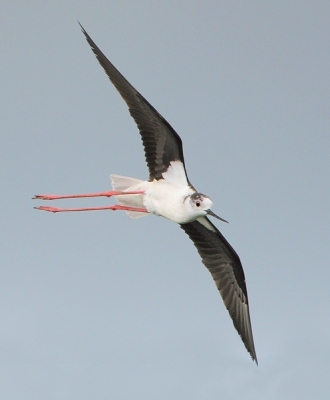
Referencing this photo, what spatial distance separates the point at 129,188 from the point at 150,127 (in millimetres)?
1192

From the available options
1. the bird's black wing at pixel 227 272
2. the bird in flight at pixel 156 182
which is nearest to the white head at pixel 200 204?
the bird in flight at pixel 156 182

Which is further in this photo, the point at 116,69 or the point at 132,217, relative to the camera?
the point at 132,217

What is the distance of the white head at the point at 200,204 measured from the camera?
10180mm

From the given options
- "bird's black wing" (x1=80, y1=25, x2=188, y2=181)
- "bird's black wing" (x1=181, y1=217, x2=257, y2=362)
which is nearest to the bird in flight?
"bird's black wing" (x1=80, y1=25, x2=188, y2=181)

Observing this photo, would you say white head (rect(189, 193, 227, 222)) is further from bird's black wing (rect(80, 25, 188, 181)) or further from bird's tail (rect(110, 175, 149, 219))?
bird's tail (rect(110, 175, 149, 219))

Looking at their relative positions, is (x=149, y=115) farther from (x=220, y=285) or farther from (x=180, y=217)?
(x=220, y=285)

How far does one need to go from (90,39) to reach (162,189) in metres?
2.72

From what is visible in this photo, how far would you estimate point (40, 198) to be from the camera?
39.1 ft

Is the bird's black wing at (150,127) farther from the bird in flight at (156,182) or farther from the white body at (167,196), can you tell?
the white body at (167,196)

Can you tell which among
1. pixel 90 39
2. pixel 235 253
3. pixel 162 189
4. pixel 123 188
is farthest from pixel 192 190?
pixel 90 39

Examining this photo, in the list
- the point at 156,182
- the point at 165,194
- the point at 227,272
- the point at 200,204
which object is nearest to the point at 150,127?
the point at 156,182

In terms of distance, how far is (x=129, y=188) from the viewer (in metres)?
11.3

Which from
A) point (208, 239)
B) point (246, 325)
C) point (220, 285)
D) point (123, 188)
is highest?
point (123, 188)

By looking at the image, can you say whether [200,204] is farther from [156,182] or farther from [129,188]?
[129,188]
